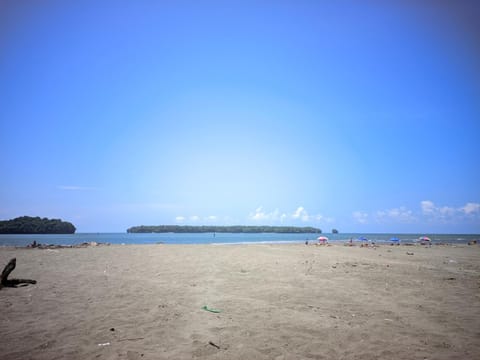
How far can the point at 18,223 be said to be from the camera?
359ft

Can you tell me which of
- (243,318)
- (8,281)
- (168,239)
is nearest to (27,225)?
(168,239)

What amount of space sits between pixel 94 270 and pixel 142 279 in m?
4.30

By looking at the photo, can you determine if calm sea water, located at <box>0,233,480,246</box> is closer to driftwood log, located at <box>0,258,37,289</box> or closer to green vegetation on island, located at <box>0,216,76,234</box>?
green vegetation on island, located at <box>0,216,76,234</box>

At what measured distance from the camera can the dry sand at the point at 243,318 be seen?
532 cm

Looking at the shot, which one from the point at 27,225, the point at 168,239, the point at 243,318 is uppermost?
the point at 243,318

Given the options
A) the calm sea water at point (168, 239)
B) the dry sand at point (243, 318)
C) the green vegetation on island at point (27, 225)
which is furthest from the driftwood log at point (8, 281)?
the green vegetation on island at point (27, 225)

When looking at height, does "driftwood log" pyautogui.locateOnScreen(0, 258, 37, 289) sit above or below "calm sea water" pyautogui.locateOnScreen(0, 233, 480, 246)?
above

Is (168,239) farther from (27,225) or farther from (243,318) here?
(243,318)

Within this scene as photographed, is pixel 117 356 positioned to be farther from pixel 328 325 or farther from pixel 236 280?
pixel 236 280

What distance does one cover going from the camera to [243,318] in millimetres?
7066

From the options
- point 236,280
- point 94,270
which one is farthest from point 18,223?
point 236,280

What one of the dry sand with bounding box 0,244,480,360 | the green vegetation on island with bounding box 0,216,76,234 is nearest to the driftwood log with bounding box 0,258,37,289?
the dry sand with bounding box 0,244,480,360

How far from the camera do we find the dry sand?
532 cm

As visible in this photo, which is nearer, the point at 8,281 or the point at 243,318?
the point at 243,318
